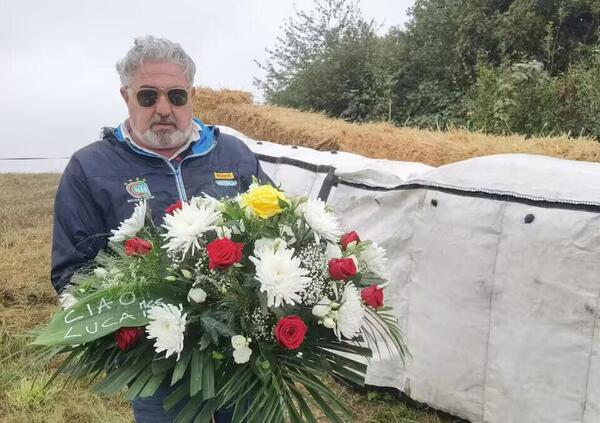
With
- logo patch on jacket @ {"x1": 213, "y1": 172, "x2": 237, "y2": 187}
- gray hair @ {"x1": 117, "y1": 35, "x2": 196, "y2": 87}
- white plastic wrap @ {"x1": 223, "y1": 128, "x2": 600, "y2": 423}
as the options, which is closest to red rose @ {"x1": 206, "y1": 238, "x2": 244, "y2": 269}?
logo patch on jacket @ {"x1": 213, "y1": 172, "x2": 237, "y2": 187}

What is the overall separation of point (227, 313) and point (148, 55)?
113 centimetres

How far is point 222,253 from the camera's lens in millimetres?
1533

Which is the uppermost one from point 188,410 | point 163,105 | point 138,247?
point 163,105

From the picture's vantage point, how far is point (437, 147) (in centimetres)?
466

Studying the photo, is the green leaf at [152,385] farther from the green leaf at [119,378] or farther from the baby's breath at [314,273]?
the baby's breath at [314,273]

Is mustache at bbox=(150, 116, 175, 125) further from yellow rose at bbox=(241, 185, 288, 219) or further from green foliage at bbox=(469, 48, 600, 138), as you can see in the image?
green foliage at bbox=(469, 48, 600, 138)

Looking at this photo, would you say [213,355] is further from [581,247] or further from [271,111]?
[271,111]

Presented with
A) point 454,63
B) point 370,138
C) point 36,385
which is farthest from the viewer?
point 454,63

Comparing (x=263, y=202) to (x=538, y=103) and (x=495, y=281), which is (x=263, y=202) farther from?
(x=538, y=103)

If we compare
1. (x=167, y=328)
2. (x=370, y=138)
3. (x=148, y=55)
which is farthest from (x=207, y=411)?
(x=370, y=138)

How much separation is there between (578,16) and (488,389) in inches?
372

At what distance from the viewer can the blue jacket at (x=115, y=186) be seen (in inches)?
84.0

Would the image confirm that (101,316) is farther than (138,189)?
No

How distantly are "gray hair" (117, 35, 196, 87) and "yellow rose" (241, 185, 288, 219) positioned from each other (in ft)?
2.77
